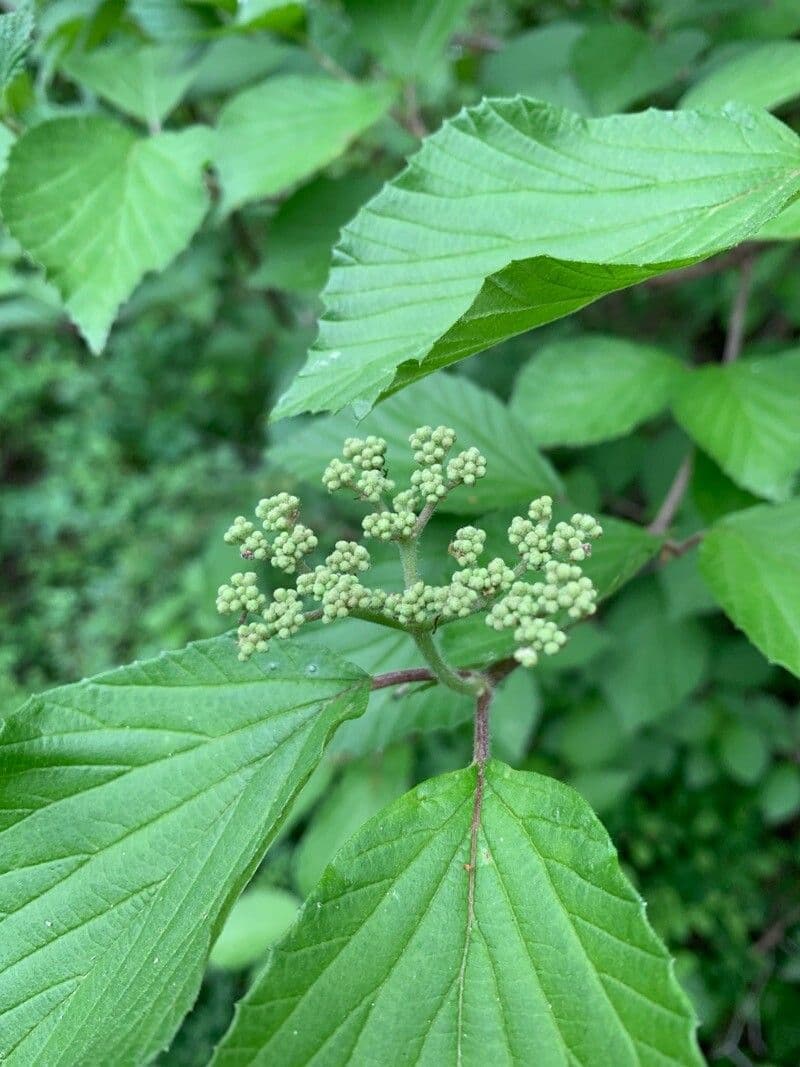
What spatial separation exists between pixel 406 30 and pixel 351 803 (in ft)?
6.25

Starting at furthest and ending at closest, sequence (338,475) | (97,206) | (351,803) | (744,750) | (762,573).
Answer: (744,750) → (351,803) → (97,206) → (762,573) → (338,475)

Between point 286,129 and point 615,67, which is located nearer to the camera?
point 286,129

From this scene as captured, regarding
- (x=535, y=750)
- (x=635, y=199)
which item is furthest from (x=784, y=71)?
(x=535, y=750)

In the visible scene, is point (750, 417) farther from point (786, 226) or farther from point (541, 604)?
point (541, 604)

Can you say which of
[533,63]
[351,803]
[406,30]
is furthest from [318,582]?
[533,63]

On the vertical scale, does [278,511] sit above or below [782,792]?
above

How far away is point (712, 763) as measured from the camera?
2.99 meters

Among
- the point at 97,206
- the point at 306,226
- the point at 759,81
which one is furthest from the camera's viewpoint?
the point at 306,226

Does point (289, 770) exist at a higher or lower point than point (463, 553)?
lower

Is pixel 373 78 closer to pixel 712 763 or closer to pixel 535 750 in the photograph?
pixel 535 750

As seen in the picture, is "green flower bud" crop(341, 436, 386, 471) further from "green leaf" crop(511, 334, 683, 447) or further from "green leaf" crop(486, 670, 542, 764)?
"green leaf" crop(486, 670, 542, 764)

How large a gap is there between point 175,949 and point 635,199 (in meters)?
1.12

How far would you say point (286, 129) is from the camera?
1.78 m

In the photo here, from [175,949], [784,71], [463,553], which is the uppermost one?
[784,71]
